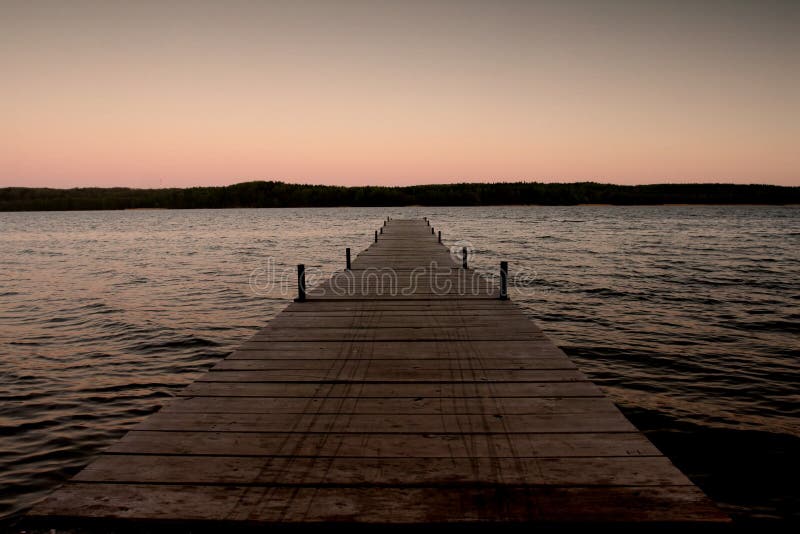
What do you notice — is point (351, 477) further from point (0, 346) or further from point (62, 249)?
point (62, 249)

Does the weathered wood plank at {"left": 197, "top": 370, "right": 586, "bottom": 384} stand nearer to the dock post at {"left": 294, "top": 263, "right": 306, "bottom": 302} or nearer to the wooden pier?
the wooden pier

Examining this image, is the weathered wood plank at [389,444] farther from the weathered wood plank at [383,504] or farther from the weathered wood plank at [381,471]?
the weathered wood plank at [383,504]

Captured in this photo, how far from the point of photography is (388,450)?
3816mm

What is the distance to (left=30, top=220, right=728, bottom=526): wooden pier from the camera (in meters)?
3.05

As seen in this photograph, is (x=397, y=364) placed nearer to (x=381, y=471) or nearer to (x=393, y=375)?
(x=393, y=375)

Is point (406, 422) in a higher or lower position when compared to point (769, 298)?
higher

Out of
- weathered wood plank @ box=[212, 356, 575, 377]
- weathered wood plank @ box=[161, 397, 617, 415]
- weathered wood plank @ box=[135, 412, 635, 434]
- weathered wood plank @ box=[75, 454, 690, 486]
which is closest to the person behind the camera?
weathered wood plank @ box=[75, 454, 690, 486]

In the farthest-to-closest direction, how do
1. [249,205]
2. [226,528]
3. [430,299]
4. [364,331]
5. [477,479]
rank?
[249,205] → [430,299] → [364,331] → [477,479] → [226,528]

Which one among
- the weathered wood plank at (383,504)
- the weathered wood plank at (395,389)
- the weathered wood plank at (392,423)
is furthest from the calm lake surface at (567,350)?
the weathered wood plank at (383,504)

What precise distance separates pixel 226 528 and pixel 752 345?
41.7 ft

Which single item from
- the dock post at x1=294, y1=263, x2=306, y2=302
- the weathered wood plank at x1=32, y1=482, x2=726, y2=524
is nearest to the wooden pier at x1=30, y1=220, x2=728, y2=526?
the weathered wood plank at x1=32, y1=482, x2=726, y2=524

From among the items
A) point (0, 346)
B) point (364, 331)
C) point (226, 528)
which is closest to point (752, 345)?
point (364, 331)

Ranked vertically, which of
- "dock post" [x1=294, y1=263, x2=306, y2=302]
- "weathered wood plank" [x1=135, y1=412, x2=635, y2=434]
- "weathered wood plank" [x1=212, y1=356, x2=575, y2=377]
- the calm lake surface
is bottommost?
the calm lake surface

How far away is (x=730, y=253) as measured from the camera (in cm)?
3384
